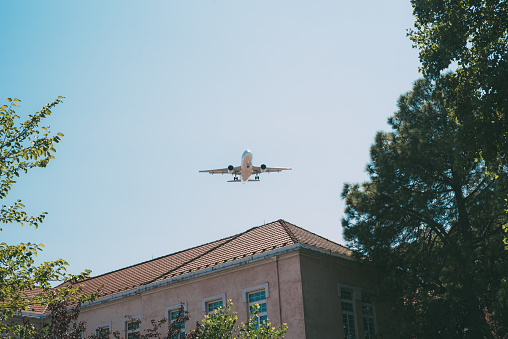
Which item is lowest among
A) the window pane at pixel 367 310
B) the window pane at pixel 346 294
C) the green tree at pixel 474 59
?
the window pane at pixel 367 310

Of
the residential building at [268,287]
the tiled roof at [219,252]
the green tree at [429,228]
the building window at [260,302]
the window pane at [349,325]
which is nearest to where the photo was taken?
the green tree at [429,228]

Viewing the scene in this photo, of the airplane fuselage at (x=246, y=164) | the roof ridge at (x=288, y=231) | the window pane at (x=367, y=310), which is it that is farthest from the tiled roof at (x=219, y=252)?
the airplane fuselage at (x=246, y=164)

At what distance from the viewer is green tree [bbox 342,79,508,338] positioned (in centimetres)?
2091

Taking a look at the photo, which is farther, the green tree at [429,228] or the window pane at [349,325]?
the window pane at [349,325]

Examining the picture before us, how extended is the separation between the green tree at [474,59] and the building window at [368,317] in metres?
11.5

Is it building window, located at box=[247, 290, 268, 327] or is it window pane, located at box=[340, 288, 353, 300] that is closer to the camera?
building window, located at box=[247, 290, 268, 327]

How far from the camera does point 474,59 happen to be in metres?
16.1

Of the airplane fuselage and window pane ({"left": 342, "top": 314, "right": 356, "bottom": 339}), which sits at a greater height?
the airplane fuselage

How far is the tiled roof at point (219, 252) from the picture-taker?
24.7m

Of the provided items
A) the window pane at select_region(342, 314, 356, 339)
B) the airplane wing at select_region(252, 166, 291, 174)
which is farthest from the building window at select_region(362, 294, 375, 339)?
the airplane wing at select_region(252, 166, 291, 174)

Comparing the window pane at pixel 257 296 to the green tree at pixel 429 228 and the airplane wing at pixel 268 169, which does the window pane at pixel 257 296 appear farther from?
the airplane wing at pixel 268 169

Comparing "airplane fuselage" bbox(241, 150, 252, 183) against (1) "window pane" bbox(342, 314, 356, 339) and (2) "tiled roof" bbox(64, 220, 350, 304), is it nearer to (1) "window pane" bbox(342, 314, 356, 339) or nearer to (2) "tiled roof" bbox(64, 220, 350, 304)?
(2) "tiled roof" bbox(64, 220, 350, 304)

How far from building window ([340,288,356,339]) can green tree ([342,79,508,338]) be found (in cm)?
188

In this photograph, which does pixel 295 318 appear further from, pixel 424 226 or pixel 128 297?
pixel 128 297
